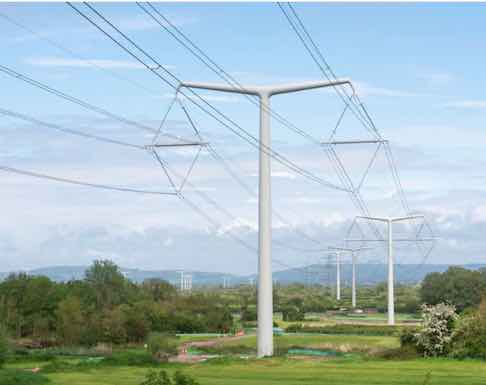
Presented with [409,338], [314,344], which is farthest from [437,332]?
[314,344]

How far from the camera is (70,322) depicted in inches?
3772

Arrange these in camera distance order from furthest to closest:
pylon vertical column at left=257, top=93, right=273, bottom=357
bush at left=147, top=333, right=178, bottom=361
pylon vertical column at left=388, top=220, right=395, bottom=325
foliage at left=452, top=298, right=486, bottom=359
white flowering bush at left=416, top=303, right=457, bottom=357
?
pylon vertical column at left=388, top=220, right=395, bottom=325 < bush at left=147, top=333, right=178, bottom=361 < white flowering bush at left=416, top=303, right=457, bottom=357 < foliage at left=452, top=298, right=486, bottom=359 < pylon vertical column at left=257, top=93, right=273, bottom=357

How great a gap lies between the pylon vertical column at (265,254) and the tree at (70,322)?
48669mm

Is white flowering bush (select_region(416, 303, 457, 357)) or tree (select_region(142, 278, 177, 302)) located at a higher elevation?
tree (select_region(142, 278, 177, 302))

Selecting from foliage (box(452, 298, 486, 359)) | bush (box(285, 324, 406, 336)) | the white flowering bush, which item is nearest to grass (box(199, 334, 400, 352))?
bush (box(285, 324, 406, 336))

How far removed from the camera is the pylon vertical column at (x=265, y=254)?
4672cm

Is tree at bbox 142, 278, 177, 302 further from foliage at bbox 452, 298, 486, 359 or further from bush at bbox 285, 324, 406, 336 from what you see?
foliage at bbox 452, 298, 486, 359

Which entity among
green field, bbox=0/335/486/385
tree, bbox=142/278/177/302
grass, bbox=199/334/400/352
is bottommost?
grass, bbox=199/334/400/352

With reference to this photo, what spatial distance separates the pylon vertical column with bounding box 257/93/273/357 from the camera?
46719mm

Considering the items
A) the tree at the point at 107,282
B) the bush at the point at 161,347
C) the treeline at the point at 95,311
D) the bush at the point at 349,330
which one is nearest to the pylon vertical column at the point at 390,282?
the bush at the point at 349,330

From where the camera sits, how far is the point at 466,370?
133ft

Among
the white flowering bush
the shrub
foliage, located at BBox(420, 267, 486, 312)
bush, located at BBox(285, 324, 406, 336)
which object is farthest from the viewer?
foliage, located at BBox(420, 267, 486, 312)

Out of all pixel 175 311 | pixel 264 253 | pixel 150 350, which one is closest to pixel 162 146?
pixel 264 253

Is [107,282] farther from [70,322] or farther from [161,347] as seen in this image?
[161,347]
